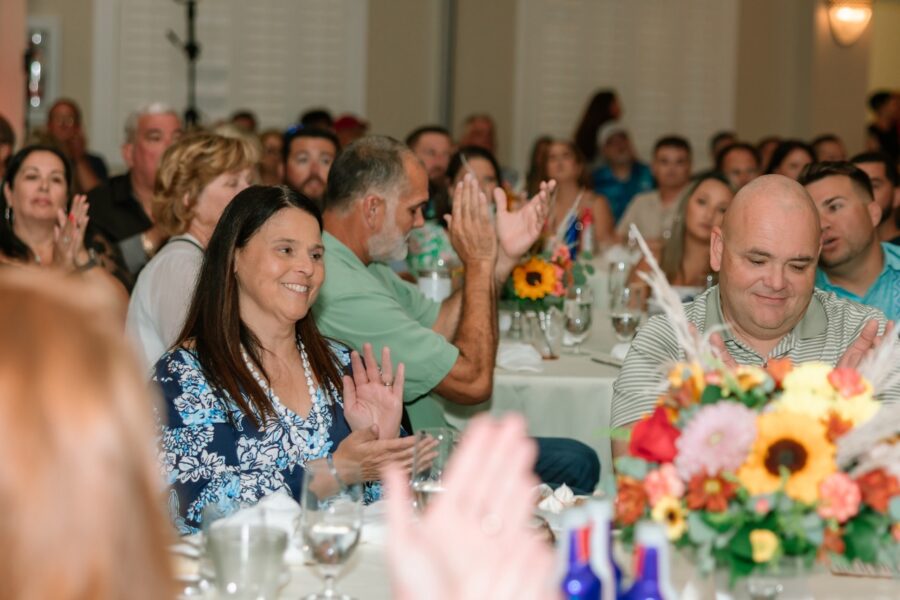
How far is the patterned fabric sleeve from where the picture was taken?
2785mm

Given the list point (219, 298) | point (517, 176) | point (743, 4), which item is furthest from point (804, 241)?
point (743, 4)

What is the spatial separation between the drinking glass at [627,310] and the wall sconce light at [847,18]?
767 cm

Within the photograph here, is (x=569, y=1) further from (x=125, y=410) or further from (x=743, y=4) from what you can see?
(x=125, y=410)

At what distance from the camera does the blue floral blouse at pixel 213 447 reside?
279 centimetres

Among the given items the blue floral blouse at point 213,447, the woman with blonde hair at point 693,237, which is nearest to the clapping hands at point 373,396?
the blue floral blouse at point 213,447

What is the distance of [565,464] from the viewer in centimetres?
410

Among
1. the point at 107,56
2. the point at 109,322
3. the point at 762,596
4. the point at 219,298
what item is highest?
the point at 107,56

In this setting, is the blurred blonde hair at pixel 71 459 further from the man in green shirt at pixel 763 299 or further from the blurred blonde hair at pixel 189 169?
the blurred blonde hair at pixel 189 169

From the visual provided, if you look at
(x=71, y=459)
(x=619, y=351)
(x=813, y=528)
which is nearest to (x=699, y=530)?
(x=813, y=528)

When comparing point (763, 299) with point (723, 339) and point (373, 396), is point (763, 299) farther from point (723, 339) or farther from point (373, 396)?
point (373, 396)

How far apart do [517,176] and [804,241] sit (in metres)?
6.77

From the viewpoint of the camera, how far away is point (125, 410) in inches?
43.7

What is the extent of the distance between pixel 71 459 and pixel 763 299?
221 centimetres

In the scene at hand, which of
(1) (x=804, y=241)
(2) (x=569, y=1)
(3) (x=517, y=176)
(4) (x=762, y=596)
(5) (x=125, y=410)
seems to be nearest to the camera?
(5) (x=125, y=410)
